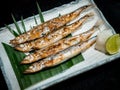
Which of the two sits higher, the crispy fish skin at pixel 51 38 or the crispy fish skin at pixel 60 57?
the crispy fish skin at pixel 51 38

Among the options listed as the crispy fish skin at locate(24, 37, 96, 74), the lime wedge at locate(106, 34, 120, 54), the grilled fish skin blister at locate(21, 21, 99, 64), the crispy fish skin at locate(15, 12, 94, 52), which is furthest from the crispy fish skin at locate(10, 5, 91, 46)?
the lime wedge at locate(106, 34, 120, 54)

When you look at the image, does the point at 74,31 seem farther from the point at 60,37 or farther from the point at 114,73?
the point at 114,73

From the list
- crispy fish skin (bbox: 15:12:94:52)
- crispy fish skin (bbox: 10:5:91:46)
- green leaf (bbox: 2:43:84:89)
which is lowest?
green leaf (bbox: 2:43:84:89)

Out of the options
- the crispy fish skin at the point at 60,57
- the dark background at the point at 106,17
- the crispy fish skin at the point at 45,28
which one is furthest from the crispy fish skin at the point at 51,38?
the dark background at the point at 106,17

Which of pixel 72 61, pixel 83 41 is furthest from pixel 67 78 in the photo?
pixel 83 41

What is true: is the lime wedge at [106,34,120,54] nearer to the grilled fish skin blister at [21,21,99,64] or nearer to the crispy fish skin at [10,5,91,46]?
the grilled fish skin blister at [21,21,99,64]

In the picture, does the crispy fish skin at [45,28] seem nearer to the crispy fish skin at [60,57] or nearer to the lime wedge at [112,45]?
the crispy fish skin at [60,57]

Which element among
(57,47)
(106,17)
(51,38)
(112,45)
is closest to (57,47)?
(57,47)
